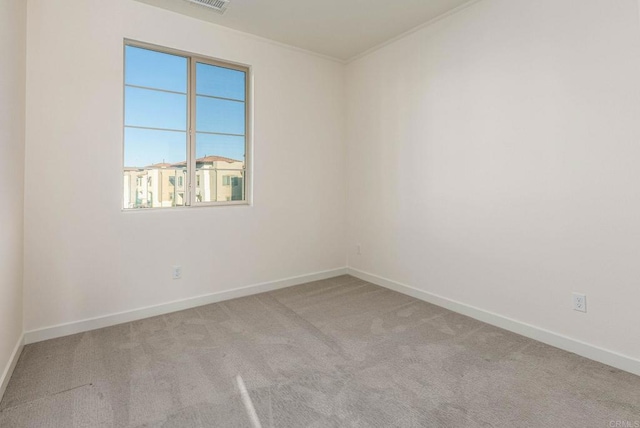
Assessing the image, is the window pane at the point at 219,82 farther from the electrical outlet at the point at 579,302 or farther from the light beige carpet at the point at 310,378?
the electrical outlet at the point at 579,302

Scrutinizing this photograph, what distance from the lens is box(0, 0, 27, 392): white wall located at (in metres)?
1.89

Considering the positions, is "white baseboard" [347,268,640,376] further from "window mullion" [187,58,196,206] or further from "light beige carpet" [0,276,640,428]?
"window mullion" [187,58,196,206]

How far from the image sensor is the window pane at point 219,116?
3.36 m

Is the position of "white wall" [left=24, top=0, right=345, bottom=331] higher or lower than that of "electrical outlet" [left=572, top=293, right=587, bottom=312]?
higher

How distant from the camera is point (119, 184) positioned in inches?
111

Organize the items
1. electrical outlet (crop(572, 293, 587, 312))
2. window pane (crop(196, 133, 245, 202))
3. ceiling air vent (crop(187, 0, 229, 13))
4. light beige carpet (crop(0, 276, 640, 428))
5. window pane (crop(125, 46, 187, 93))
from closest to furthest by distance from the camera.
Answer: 1. light beige carpet (crop(0, 276, 640, 428))
2. electrical outlet (crop(572, 293, 587, 312))
3. ceiling air vent (crop(187, 0, 229, 13))
4. window pane (crop(125, 46, 187, 93))
5. window pane (crop(196, 133, 245, 202))

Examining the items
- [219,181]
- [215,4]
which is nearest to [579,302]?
[219,181]

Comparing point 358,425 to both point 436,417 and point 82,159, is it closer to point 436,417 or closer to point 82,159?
point 436,417

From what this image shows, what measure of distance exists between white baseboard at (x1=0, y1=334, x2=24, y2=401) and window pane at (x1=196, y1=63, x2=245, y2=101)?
2551 millimetres

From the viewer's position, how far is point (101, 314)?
9.16 ft

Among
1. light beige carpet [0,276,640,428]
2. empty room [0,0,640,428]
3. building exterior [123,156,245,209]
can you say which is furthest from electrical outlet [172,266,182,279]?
building exterior [123,156,245,209]

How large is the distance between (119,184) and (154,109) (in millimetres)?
805

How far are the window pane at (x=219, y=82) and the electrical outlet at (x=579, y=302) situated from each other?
11.6 ft

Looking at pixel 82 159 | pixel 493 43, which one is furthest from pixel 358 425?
pixel 493 43
